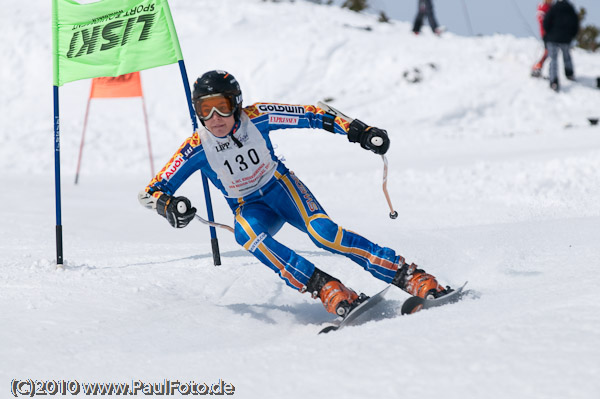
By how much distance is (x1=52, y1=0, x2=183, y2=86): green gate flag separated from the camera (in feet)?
16.9

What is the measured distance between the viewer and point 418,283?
12.1 ft

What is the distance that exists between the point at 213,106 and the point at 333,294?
4.34ft

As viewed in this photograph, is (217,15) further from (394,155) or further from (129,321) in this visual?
(129,321)

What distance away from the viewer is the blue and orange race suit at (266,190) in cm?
378

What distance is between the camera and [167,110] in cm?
1445

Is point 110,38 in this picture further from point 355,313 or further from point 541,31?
point 541,31

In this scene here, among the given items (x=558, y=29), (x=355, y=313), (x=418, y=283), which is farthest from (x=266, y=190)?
(x=558, y=29)

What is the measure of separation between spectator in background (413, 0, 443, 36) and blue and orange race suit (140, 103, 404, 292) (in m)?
12.9

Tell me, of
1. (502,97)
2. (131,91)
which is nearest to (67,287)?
(131,91)

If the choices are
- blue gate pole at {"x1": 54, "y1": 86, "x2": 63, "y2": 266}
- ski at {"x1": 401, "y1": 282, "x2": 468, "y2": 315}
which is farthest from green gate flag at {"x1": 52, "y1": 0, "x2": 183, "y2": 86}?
ski at {"x1": 401, "y1": 282, "x2": 468, "y2": 315}

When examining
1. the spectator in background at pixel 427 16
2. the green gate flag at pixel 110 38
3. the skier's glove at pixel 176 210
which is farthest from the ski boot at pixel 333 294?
the spectator in background at pixel 427 16

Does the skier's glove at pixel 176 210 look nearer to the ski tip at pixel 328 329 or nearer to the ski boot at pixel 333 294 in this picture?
the ski boot at pixel 333 294

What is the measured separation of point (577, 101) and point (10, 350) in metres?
12.2

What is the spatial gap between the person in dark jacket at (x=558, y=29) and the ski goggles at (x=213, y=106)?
34.9ft
